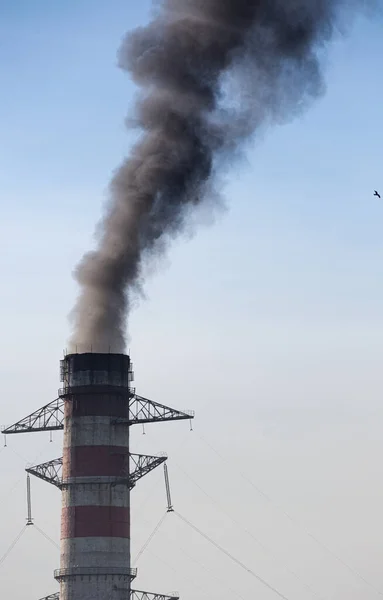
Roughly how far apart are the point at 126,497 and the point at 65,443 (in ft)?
18.4

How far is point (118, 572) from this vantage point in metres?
124

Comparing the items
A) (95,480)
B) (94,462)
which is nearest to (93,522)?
(95,480)

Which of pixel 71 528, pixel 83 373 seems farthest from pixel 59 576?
pixel 83 373

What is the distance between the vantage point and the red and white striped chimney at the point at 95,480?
12319 cm

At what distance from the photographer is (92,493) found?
124m

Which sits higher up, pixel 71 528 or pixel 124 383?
pixel 124 383

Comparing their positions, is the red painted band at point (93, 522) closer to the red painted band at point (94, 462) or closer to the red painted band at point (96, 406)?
the red painted band at point (94, 462)

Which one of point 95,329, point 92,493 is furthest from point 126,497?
point 95,329

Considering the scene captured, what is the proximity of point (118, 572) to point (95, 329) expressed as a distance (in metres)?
16.8

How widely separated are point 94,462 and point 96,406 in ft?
12.6

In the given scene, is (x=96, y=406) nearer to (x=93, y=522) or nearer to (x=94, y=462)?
(x=94, y=462)

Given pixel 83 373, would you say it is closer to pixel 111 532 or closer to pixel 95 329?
pixel 95 329

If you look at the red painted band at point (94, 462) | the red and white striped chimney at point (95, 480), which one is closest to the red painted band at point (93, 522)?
the red and white striped chimney at point (95, 480)

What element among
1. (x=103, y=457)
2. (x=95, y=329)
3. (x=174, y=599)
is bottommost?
(x=174, y=599)
